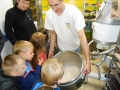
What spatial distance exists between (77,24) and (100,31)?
31 centimetres

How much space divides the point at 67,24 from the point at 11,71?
23.5 inches

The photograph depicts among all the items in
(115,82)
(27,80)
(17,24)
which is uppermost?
(17,24)

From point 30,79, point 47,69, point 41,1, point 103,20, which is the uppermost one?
point 41,1

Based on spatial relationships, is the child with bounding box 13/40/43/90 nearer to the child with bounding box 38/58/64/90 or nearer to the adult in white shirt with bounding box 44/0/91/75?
the child with bounding box 38/58/64/90

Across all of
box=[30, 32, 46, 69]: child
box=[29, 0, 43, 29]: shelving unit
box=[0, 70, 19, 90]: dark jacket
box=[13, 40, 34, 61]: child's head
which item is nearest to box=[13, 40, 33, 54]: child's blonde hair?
box=[13, 40, 34, 61]: child's head

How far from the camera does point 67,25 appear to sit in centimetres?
113

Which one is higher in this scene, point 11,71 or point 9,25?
point 9,25

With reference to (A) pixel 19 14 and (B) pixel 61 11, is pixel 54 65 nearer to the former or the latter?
(B) pixel 61 11

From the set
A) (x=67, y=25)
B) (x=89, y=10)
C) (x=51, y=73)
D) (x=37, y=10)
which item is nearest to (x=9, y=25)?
(x=67, y=25)

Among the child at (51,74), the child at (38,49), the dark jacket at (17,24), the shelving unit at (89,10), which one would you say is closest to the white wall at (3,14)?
the dark jacket at (17,24)

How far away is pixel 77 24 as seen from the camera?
1007 mm

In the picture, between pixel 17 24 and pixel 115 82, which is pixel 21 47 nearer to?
pixel 17 24

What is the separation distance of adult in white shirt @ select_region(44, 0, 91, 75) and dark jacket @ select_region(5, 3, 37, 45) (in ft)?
1.12

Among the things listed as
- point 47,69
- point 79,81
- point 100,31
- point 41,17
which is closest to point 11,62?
point 47,69
